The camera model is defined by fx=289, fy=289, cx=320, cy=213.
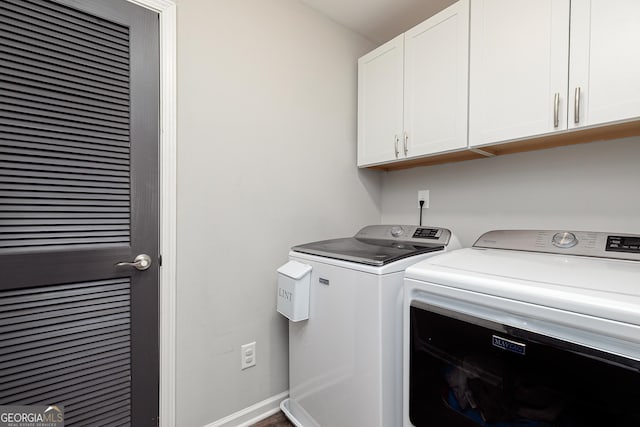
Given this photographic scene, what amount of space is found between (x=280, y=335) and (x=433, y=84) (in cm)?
171

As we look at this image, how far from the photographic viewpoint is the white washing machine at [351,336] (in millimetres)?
1173

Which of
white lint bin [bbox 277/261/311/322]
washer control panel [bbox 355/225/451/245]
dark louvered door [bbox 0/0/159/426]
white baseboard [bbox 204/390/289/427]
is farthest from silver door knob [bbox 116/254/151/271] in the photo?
washer control panel [bbox 355/225/451/245]

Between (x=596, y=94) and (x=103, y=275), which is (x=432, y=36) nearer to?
(x=596, y=94)

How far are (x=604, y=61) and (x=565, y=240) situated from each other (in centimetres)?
72

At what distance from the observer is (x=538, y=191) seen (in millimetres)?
1548

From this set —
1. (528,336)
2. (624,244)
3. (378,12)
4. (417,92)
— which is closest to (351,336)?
(528,336)

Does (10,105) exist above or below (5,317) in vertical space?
above

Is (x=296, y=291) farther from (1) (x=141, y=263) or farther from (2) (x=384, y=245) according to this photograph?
(1) (x=141, y=263)

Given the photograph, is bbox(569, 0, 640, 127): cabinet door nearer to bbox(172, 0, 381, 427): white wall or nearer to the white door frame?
bbox(172, 0, 381, 427): white wall

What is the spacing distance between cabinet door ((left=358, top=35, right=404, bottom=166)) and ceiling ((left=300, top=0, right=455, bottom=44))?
0.23 meters

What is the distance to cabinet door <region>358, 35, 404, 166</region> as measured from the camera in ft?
5.88

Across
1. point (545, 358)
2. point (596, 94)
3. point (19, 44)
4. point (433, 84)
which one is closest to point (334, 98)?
point (433, 84)

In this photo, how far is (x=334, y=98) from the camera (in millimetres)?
2016

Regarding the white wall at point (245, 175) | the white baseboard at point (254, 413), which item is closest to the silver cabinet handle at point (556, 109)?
the white wall at point (245, 175)
